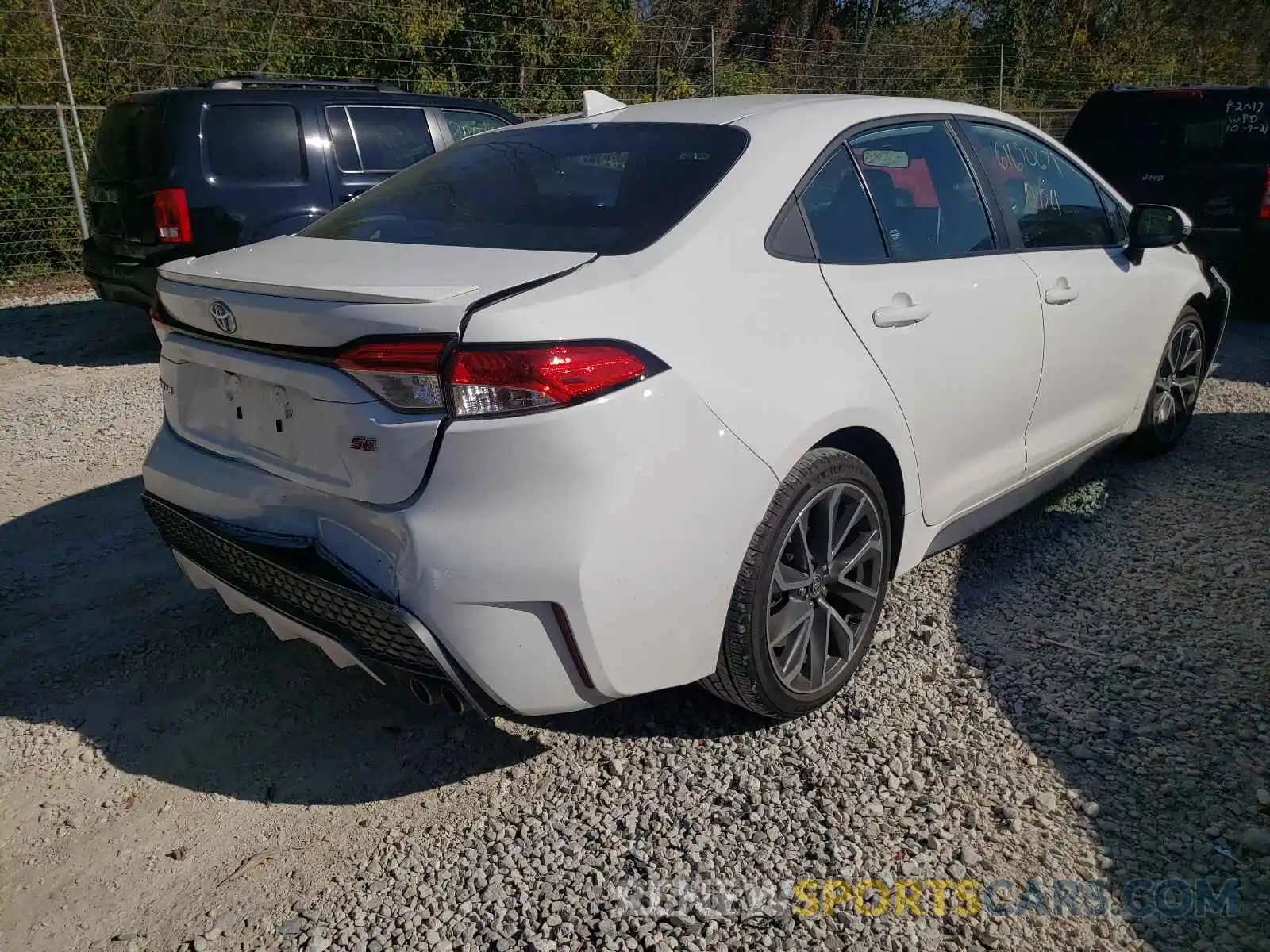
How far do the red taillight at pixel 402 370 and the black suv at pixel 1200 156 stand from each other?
669cm

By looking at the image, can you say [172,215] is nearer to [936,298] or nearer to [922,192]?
[922,192]

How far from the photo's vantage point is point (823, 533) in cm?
269

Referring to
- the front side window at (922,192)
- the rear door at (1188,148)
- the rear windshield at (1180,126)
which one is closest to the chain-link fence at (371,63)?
the rear windshield at (1180,126)

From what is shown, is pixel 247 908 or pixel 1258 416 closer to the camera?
pixel 247 908

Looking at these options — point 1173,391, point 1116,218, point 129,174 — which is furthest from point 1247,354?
point 129,174

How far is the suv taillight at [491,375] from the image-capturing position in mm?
2062

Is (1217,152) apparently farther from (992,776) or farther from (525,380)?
(525,380)

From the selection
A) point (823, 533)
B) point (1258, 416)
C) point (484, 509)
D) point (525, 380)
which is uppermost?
point (525, 380)

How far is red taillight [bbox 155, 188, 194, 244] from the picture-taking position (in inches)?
258

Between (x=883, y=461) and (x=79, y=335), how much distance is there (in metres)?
7.74

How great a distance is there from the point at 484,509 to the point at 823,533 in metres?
1.01

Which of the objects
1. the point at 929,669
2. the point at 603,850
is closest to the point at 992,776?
the point at 929,669

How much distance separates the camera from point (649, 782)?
2598 mm
